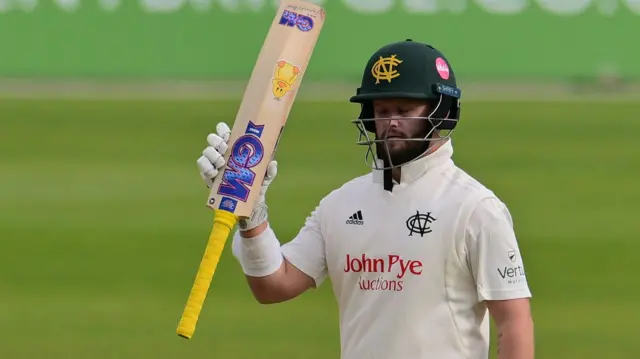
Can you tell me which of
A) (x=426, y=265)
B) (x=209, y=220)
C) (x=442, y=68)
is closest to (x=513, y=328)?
(x=426, y=265)

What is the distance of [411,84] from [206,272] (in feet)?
2.62

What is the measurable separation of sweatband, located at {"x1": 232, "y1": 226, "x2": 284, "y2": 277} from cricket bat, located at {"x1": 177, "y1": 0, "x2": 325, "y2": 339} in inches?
5.5

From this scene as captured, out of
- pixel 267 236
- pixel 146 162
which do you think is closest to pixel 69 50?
pixel 146 162

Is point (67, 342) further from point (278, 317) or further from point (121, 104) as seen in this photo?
point (121, 104)

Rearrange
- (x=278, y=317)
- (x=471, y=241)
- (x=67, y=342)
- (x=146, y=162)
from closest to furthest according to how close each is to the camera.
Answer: (x=471, y=241) < (x=67, y=342) < (x=278, y=317) < (x=146, y=162)

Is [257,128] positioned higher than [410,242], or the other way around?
[257,128]

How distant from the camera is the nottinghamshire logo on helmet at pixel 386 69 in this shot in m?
3.89

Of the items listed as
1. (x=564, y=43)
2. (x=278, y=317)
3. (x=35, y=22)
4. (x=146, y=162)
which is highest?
(x=564, y=43)

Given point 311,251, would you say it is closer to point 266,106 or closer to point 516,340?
point 266,106

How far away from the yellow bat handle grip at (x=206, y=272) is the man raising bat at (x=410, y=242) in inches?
4.8

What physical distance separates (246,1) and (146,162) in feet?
22.9

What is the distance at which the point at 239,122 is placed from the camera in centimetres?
391

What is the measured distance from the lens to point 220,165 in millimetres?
3854

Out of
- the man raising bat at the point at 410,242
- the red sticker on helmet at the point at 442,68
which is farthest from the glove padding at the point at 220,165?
the red sticker on helmet at the point at 442,68
